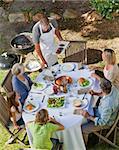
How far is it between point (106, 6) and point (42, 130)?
4922mm

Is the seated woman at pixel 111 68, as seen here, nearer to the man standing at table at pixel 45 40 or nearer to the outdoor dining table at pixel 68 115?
the outdoor dining table at pixel 68 115

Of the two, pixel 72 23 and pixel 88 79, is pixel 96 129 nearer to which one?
pixel 88 79

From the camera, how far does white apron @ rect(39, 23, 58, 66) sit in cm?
856

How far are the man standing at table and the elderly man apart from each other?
6.48ft

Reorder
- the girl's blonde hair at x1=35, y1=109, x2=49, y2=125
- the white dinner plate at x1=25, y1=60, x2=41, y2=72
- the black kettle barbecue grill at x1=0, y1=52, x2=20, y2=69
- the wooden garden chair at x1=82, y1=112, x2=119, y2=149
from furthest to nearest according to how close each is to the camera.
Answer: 1. the black kettle barbecue grill at x1=0, y1=52, x2=20, y2=69
2. the white dinner plate at x1=25, y1=60, x2=41, y2=72
3. the wooden garden chair at x1=82, y1=112, x2=119, y2=149
4. the girl's blonde hair at x1=35, y1=109, x2=49, y2=125

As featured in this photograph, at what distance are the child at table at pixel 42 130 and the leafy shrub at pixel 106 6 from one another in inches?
186

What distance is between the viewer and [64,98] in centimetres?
730

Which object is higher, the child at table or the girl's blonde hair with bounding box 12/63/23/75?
the girl's blonde hair with bounding box 12/63/23/75

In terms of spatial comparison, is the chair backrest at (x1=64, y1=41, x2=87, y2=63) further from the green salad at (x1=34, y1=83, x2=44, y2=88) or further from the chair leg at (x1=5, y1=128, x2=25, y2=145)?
the chair leg at (x1=5, y1=128, x2=25, y2=145)

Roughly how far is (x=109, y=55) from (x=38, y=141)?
6.46 feet

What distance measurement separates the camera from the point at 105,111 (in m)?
6.79

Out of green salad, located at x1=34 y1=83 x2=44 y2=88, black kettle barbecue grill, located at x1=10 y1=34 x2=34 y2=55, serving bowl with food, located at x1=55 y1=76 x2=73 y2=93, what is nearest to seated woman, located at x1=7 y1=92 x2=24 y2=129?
green salad, located at x1=34 y1=83 x2=44 y2=88

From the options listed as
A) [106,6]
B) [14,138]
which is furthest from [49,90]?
[106,6]

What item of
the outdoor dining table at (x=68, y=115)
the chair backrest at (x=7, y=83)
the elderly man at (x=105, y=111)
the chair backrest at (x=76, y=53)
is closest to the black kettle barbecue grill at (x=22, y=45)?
the chair backrest at (x=76, y=53)
